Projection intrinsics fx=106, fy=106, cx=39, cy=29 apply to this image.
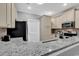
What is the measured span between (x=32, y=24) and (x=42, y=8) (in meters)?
0.31

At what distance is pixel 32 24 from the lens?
1.73 metres

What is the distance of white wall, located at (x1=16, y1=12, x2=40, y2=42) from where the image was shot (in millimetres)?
1644

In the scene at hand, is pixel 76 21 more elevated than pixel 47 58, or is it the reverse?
pixel 76 21

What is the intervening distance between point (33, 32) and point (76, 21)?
86 centimetres

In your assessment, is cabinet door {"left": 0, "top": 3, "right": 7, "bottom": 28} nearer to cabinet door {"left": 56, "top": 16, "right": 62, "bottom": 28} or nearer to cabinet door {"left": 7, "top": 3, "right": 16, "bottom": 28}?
cabinet door {"left": 7, "top": 3, "right": 16, "bottom": 28}

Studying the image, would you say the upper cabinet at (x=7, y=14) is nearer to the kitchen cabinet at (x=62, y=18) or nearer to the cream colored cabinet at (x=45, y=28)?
the cream colored cabinet at (x=45, y=28)

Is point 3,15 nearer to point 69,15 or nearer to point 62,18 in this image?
point 62,18

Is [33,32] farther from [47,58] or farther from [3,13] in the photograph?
[47,58]

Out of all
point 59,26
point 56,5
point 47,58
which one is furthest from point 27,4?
point 47,58

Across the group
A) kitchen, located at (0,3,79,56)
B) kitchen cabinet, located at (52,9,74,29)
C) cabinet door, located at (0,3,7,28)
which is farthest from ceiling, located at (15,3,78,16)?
cabinet door, located at (0,3,7,28)

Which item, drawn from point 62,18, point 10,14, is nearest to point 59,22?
point 62,18

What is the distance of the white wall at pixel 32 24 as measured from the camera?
164cm

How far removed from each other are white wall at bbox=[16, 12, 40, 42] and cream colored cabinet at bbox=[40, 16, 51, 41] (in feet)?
0.21

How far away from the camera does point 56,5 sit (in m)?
1.73
